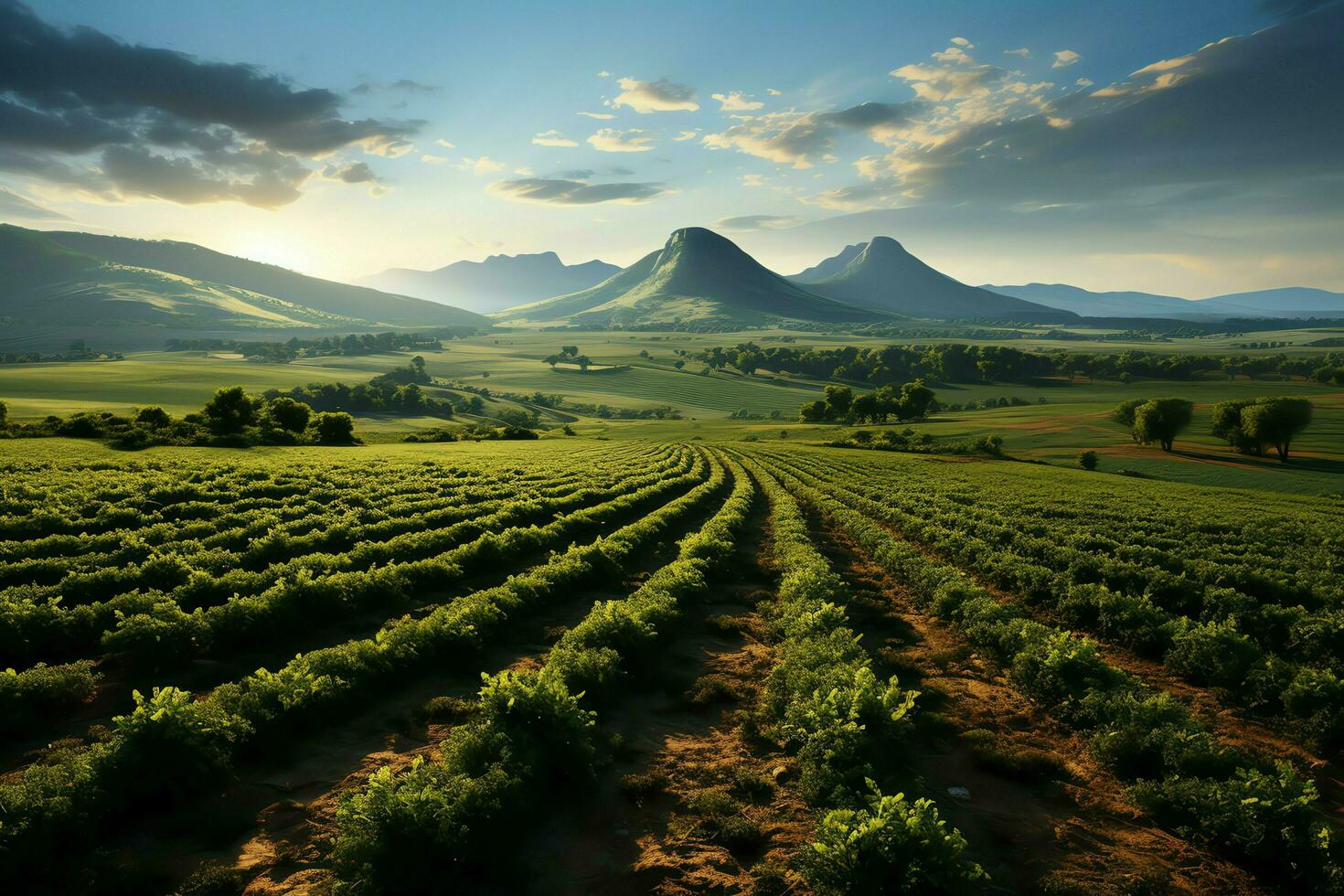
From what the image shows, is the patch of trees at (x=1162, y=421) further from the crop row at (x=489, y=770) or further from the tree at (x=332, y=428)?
the tree at (x=332, y=428)

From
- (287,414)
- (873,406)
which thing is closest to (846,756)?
(287,414)

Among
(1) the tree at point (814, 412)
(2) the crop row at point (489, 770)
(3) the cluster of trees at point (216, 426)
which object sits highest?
(2) the crop row at point (489, 770)

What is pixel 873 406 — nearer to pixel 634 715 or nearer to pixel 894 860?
pixel 634 715

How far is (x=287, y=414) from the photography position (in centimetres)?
8550

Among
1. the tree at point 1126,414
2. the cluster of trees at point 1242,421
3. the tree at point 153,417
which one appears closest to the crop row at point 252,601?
the tree at point 153,417

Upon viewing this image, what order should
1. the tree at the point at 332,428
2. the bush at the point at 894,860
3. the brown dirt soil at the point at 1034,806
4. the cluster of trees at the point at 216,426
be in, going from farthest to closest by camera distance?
1. the tree at the point at 332,428
2. the cluster of trees at the point at 216,426
3. the brown dirt soil at the point at 1034,806
4. the bush at the point at 894,860

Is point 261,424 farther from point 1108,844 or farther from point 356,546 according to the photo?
point 1108,844

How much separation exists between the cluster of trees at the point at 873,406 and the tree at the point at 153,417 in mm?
130075

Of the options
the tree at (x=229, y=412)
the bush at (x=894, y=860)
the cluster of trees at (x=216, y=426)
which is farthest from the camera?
the tree at (x=229, y=412)

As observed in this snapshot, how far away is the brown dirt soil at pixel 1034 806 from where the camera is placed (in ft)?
28.3

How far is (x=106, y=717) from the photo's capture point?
11.2 meters

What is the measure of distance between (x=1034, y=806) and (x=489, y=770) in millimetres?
9575

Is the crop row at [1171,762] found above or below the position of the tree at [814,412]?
above

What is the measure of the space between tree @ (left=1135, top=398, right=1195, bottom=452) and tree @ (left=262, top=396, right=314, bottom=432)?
130m
